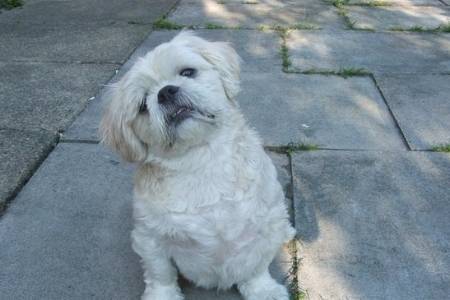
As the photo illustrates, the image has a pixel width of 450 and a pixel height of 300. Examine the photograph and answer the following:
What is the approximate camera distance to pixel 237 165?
2.40 m

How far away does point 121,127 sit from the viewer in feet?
7.53

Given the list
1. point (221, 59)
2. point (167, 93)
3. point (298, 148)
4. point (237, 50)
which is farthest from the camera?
point (237, 50)

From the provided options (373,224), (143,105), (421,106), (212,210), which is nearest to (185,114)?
(143,105)

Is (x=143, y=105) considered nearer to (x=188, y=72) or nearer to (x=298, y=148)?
(x=188, y=72)

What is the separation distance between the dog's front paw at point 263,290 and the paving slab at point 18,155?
5.54 feet

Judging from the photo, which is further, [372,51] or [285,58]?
[372,51]

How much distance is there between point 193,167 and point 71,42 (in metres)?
4.51

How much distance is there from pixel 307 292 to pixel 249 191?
26.2 inches

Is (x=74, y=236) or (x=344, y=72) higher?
(x=74, y=236)

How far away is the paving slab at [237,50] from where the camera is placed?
4219mm

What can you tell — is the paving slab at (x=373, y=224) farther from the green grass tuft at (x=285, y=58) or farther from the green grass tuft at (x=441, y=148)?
the green grass tuft at (x=285, y=58)

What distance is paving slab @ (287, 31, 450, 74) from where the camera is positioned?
5.39 m

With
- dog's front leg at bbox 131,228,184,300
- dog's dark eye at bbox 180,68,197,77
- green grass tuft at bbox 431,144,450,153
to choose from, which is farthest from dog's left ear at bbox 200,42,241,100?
green grass tuft at bbox 431,144,450,153

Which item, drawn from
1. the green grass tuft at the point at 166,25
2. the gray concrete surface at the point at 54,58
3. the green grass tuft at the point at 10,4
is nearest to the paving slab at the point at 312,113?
the gray concrete surface at the point at 54,58
